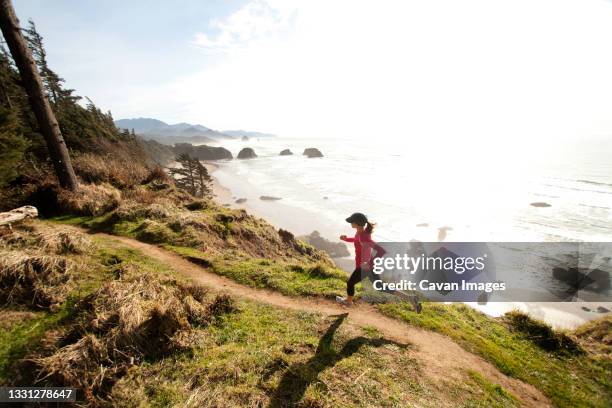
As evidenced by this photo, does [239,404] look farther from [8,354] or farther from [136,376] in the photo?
[8,354]

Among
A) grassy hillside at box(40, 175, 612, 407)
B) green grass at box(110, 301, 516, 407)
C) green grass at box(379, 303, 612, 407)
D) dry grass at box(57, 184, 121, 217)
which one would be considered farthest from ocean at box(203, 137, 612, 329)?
dry grass at box(57, 184, 121, 217)

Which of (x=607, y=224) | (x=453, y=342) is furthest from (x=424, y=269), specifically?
(x=607, y=224)

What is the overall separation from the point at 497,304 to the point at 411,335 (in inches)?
666

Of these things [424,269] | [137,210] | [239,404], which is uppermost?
[137,210]

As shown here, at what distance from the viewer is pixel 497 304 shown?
19406 millimetres

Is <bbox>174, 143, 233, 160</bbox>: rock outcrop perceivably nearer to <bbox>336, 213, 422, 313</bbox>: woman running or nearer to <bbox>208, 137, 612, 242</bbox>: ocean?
<bbox>208, 137, 612, 242</bbox>: ocean

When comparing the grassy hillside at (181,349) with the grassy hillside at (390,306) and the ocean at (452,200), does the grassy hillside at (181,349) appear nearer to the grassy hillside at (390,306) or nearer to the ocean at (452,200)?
the grassy hillside at (390,306)

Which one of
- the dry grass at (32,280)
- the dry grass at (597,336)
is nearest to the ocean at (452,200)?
the dry grass at (597,336)

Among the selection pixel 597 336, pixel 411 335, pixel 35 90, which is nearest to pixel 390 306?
pixel 411 335

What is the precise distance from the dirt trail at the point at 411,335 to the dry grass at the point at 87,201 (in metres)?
5.30

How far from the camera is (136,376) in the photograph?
467cm

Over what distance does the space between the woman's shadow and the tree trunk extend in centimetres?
1367

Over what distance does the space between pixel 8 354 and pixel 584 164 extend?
94.7 m

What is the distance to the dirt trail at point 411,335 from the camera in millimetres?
5828
